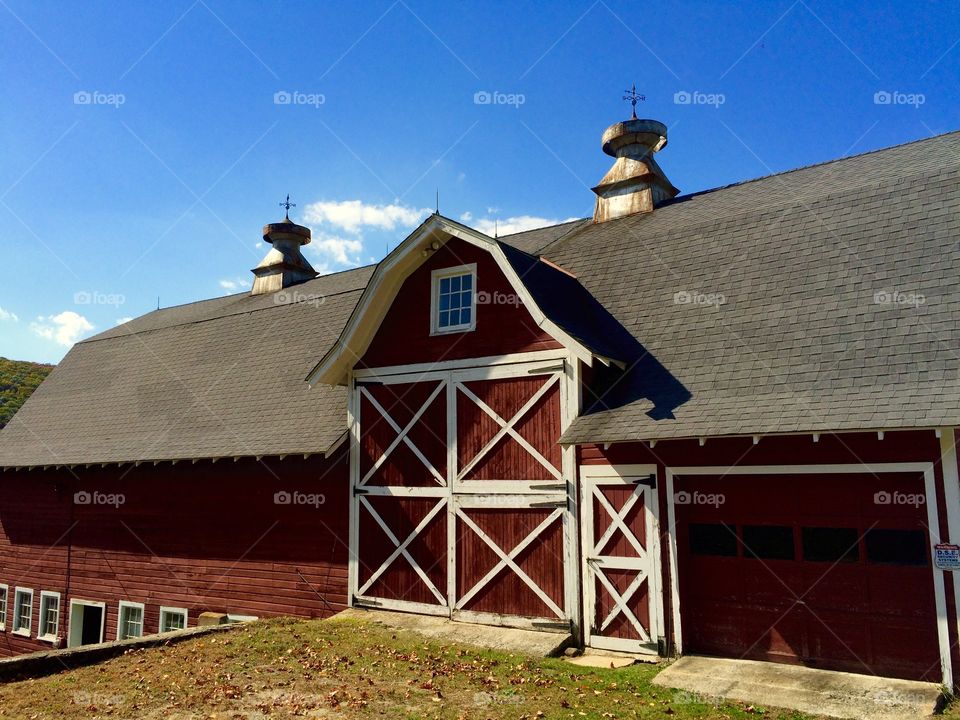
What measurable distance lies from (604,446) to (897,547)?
4.01m

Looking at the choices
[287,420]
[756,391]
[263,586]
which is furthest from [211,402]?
[756,391]

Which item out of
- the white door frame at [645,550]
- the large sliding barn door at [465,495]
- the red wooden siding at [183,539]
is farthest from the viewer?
the red wooden siding at [183,539]

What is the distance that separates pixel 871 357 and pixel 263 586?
12.0 meters

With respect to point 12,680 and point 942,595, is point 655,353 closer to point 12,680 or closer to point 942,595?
point 942,595

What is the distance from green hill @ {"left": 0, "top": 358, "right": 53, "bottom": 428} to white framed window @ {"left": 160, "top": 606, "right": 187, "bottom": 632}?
120 ft

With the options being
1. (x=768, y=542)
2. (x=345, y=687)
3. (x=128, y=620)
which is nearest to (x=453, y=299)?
(x=768, y=542)

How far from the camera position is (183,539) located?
16531 millimetres

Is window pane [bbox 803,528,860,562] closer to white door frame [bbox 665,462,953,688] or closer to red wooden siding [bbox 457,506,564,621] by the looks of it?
white door frame [bbox 665,462,953,688]

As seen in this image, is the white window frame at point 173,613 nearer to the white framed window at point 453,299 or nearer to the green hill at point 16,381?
the white framed window at point 453,299

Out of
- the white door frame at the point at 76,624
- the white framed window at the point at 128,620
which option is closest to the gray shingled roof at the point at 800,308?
the white framed window at the point at 128,620

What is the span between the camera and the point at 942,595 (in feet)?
28.3

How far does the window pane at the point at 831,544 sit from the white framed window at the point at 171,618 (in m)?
13.0

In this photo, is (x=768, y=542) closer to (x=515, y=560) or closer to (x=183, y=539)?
(x=515, y=560)

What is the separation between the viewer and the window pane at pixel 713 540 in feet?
33.6
